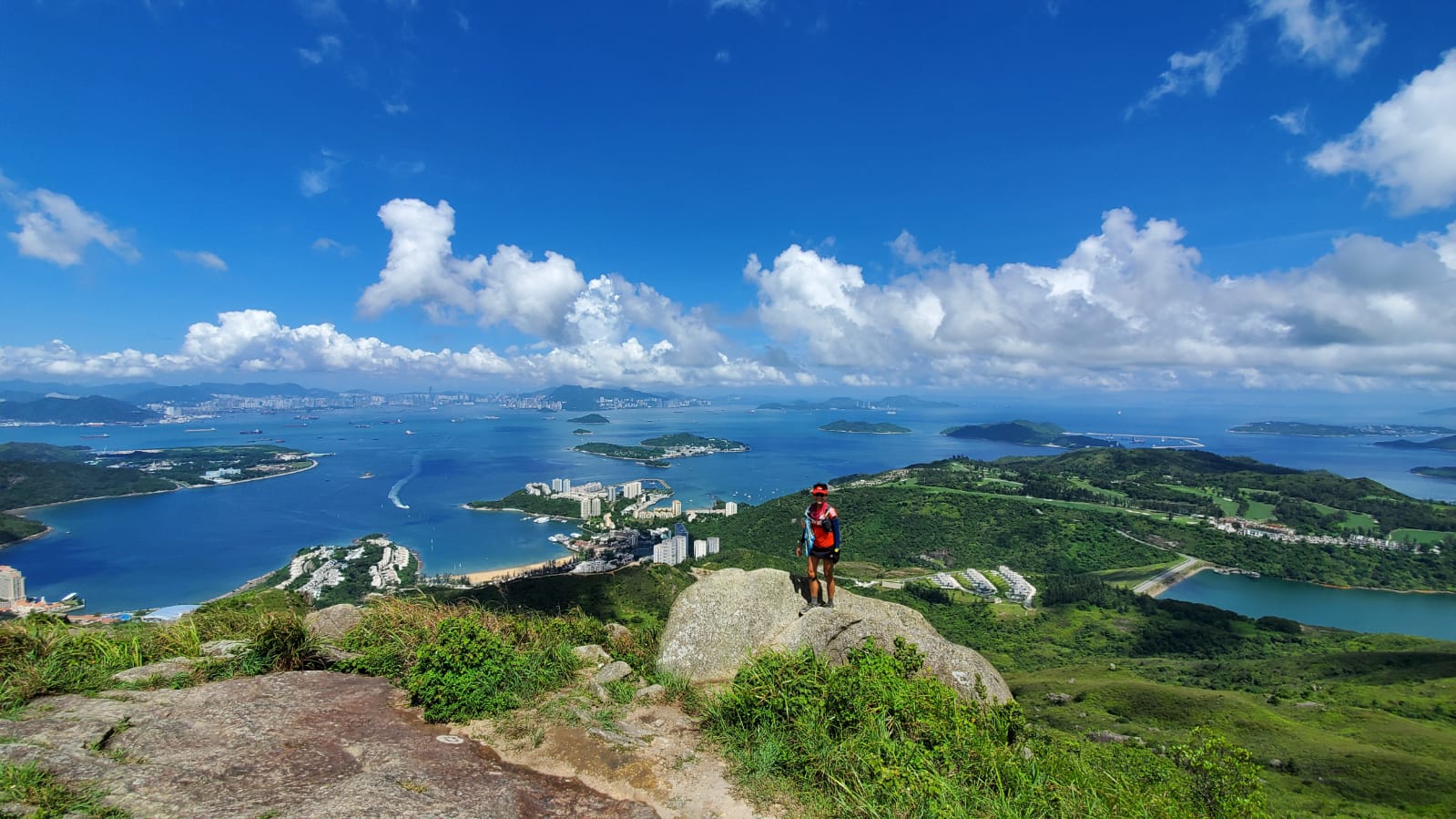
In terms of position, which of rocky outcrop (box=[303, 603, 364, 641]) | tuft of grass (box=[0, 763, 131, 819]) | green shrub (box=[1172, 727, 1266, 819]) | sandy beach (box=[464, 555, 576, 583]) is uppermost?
tuft of grass (box=[0, 763, 131, 819])

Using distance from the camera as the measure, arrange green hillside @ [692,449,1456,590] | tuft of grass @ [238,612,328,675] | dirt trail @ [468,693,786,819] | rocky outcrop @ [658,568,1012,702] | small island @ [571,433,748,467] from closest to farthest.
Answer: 1. dirt trail @ [468,693,786,819]
2. tuft of grass @ [238,612,328,675]
3. rocky outcrop @ [658,568,1012,702]
4. green hillside @ [692,449,1456,590]
5. small island @ [571,433,748,467]

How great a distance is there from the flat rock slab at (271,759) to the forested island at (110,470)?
356 ft

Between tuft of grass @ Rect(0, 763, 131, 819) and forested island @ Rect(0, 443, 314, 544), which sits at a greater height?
tuft of grass @ Rect(0, 763, 131, 819)

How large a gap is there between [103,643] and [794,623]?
8470 millimetres

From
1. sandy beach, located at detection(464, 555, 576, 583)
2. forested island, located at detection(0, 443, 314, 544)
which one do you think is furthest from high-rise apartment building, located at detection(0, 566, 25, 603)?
forested island, located at detection(0, 443, 314, 544)

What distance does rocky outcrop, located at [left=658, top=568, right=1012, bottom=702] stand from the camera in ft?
24.2

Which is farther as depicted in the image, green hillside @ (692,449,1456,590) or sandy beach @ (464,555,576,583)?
green hillside @ (692,449,1456,590)

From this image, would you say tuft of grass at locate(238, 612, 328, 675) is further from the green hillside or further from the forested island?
the forested island

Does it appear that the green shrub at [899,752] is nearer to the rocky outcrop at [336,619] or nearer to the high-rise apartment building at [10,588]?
the rocky outcrop at [336,619]

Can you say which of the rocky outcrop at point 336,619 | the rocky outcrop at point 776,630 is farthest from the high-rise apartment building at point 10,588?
the rocky outcrop at point 776,630

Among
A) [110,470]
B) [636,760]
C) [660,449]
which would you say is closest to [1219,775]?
[636,760]

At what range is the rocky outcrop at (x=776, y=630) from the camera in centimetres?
737

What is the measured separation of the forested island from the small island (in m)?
75.0

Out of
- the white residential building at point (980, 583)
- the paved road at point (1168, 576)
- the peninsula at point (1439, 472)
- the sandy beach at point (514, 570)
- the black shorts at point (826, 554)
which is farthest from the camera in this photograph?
the peninsula at point (1439, 472)
